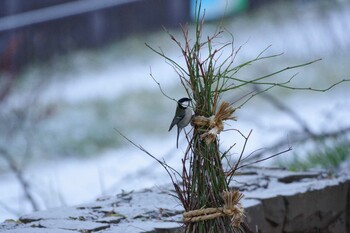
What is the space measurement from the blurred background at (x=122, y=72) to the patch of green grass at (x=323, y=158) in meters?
1.49

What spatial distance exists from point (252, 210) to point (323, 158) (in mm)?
2112

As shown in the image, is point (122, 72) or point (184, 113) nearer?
point (184, 113)

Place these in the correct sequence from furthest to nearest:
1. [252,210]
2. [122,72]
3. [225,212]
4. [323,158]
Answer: [122,72], [323,158], [252,210], [225,212]

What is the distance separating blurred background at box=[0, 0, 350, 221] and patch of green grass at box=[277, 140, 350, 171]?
149cm

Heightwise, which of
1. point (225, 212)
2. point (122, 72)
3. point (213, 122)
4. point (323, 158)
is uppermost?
point (122, 72)

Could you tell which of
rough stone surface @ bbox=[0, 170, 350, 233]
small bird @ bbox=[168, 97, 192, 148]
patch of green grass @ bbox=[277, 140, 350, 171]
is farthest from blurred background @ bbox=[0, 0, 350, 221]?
small bird @ bbox=[168, 97, 192, 148]

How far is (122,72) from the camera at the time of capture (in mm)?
8398

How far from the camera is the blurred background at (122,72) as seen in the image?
773 centimetres

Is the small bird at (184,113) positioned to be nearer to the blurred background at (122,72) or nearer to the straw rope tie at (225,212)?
the straw rope tie at (225,212)

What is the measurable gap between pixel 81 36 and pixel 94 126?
2.83 feet

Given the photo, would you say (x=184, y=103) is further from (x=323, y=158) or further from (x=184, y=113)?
(x=323, y=158)

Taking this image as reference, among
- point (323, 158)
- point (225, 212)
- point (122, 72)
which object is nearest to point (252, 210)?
point (225, 212)

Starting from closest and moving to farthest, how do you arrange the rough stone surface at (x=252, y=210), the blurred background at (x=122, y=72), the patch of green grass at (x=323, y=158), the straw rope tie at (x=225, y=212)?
1. the straw rope tie at (x=225, y=212)
2. the rough stone surface at (x=252, y=210)
3. the patch of green grass at (x=323, y=158)
4. the blurred background at (x=122, y=72)

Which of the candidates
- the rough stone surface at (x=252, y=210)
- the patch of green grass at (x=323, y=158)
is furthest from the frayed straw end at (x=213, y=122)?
the patch of green grass at (x=323, y=158)
